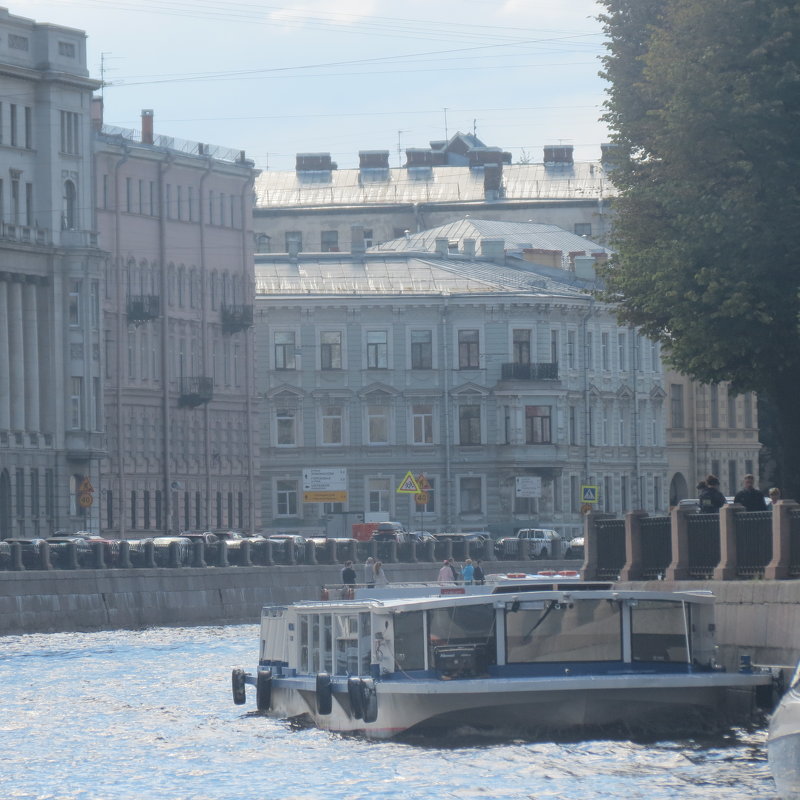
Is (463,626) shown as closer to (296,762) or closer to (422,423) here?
(296,762)

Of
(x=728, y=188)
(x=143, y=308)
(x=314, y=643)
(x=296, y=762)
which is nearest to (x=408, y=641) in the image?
(x=296, y=762)

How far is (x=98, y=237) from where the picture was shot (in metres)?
79.1

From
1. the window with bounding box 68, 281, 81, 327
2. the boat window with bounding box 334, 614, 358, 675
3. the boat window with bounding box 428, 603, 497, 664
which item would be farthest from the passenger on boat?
the boat window with bounding box 428, 603, 497, 664

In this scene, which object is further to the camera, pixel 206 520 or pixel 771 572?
pixel 206 520

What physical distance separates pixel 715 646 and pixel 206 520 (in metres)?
56.2

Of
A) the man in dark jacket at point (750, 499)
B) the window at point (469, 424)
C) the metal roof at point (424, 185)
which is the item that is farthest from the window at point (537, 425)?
the man in dark jacket at point (750, 499)

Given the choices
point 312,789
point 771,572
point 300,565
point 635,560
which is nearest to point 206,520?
point 300,565

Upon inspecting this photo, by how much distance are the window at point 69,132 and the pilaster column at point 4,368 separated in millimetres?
5079

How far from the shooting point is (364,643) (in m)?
29.2

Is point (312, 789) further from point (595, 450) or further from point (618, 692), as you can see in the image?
point (595, 450)

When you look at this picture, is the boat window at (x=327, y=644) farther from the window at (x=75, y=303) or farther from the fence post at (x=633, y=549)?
the window at (x=75, y=303)

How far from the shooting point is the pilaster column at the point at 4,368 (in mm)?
74062

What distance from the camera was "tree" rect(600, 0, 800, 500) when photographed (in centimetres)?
3722

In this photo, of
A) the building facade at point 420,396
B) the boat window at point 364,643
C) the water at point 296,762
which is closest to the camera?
the water at point 296,762
